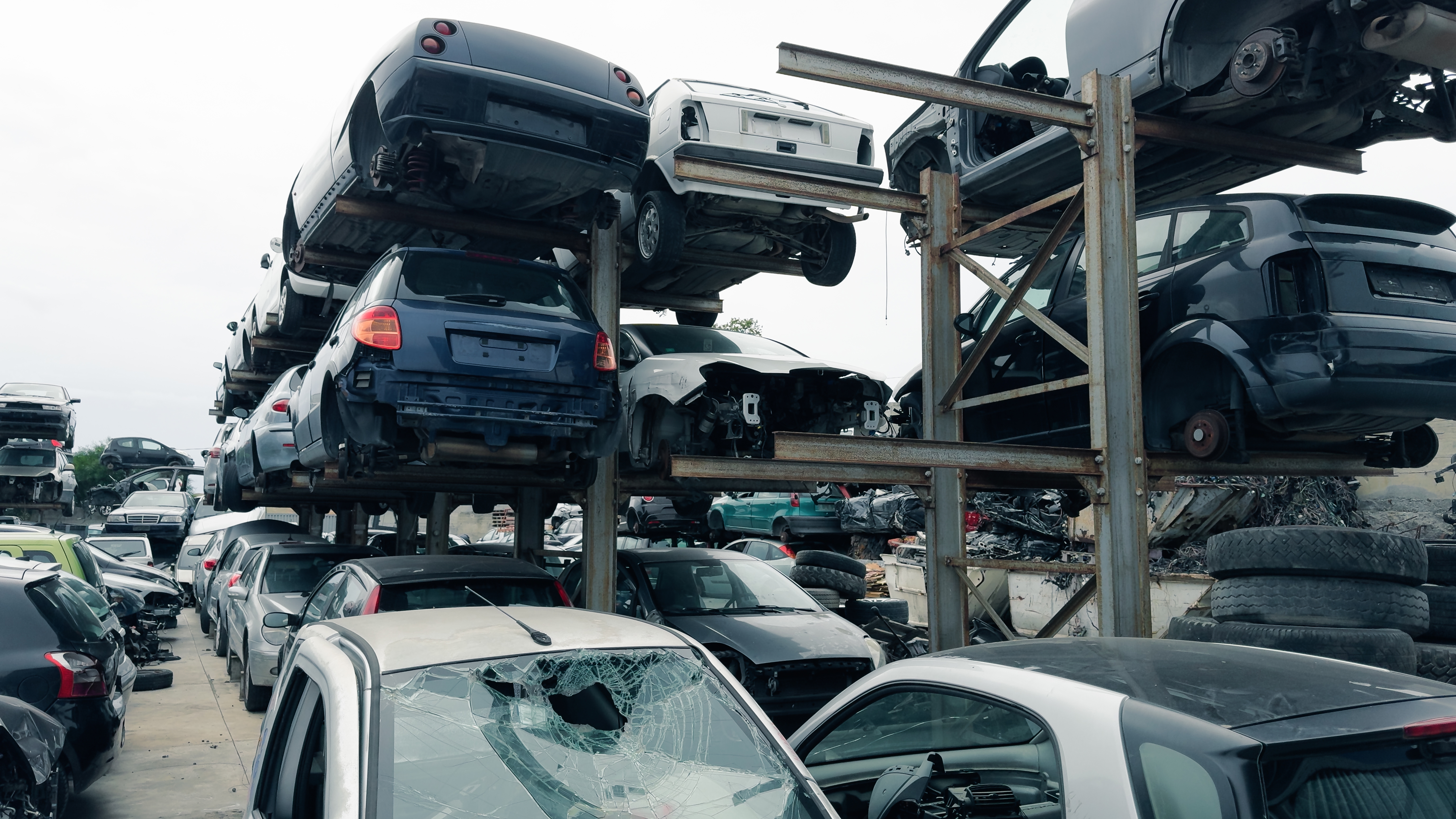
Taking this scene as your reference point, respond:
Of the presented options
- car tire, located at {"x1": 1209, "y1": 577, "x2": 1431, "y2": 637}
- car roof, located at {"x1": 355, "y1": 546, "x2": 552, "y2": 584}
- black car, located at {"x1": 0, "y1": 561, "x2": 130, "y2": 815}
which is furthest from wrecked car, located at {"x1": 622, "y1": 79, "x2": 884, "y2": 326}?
black car, located at {"x1": 0, "y1": 561, "x2": 130, "y2": 815}

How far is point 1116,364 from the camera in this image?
5.64 metres

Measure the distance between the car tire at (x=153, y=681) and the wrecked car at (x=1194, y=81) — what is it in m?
7.65

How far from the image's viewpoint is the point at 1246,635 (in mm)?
4742

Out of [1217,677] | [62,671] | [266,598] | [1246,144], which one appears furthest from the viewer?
[266,598]

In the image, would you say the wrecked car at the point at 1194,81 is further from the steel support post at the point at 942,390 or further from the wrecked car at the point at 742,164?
the wrecked car at the point at 742,164

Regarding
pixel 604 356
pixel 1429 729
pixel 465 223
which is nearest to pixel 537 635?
pixel 1429 729

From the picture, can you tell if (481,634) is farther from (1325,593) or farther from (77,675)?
(1325,593)

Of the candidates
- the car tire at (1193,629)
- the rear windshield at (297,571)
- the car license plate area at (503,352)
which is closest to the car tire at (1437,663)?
the car tire at (1193,629)

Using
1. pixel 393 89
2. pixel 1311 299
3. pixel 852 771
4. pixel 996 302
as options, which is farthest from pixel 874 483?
pixel 393 89

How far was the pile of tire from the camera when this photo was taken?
15.3ft

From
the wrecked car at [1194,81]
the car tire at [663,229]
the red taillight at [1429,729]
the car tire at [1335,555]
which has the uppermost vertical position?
the wrecked car at [1194,81]

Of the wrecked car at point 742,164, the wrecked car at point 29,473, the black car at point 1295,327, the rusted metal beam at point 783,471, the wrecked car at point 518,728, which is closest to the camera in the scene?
the wrecked car at point 518,728

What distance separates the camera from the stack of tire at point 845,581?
8.88 meters

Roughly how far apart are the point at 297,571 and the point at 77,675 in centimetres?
453
